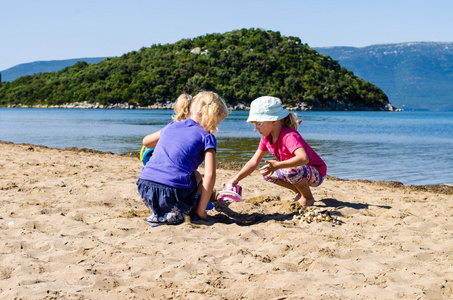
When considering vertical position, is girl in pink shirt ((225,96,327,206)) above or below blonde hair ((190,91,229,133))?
below

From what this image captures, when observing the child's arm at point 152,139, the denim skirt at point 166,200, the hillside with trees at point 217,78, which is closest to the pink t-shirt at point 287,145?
the denim skirt at point 166,200

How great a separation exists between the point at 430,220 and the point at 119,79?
348 ft

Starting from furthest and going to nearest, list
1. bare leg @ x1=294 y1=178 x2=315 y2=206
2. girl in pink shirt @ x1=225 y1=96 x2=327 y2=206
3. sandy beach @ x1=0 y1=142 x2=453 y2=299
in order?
1. bare leg @ x1=294 y1=178 x2=315 y2=206
2. girl in pink shirt @ x1=225 y1=96 x2=327 y2=206
3. sandy beach @ x1=0 y1=142 x2=453 y2=299

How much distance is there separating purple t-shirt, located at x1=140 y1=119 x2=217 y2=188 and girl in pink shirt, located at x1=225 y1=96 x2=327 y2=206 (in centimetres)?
66

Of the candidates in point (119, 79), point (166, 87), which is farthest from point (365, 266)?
point (119, 79)

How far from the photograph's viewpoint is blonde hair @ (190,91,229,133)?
160 inches

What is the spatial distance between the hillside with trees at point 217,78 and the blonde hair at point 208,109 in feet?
297

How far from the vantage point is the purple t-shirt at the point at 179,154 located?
12.9ft

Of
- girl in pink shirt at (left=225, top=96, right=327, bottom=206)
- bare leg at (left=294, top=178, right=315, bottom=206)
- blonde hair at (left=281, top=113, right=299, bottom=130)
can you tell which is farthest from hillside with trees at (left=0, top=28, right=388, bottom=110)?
blonde hair at (left=281, top=113, right=299, bottom=130)

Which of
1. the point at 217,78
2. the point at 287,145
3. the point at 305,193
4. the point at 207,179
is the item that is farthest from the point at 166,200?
the point at 217,78

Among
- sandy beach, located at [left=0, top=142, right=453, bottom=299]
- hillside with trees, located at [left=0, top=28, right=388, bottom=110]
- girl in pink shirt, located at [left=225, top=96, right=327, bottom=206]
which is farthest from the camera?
hillside with trees, located at [left=0, top=28, right=388, bottom=110]

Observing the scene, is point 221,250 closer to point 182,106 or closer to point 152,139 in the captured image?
point 152,139

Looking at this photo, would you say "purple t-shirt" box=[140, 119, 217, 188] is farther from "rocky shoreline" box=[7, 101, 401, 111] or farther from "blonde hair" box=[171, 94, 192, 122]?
"rocky shoreline" box=[7, 101, 401, 111]

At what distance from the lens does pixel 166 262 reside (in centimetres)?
310
